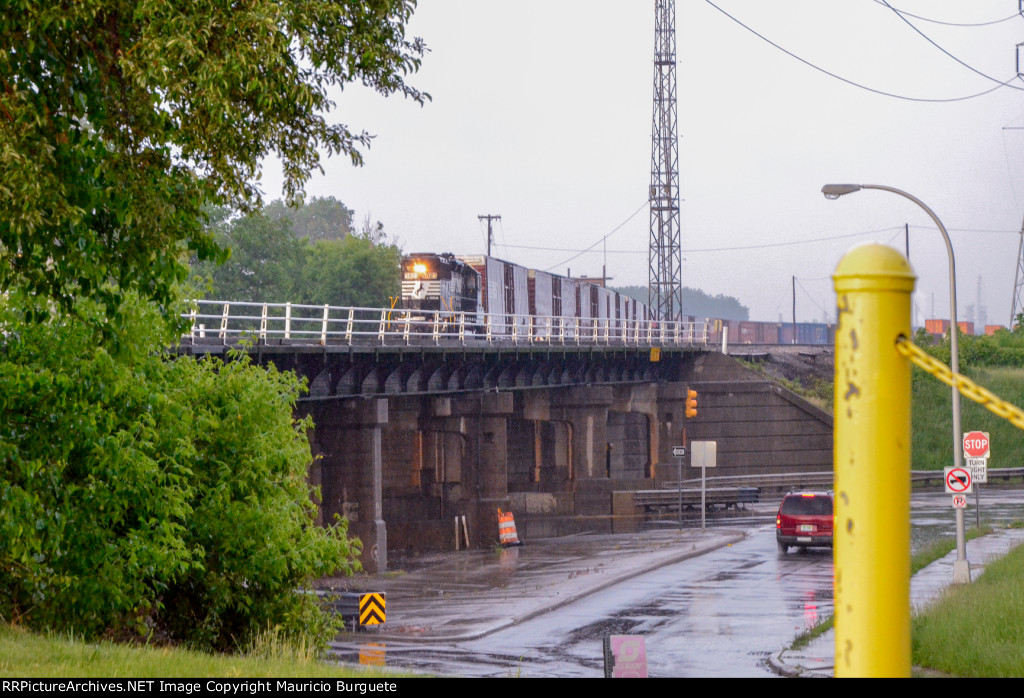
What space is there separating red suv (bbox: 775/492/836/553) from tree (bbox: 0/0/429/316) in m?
26.9

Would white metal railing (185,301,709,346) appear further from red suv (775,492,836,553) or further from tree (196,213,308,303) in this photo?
tree (196,213,308,303)

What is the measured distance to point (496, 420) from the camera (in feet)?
154

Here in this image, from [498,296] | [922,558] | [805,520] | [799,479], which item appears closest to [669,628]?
[922,558]

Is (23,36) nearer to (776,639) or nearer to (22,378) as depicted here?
(22,378)

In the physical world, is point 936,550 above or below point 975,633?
below

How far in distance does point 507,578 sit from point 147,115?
2497 cm

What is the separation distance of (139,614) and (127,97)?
8.89 m

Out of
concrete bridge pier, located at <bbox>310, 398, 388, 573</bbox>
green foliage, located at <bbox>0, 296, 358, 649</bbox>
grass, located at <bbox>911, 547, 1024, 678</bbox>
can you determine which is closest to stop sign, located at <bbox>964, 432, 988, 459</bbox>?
grass, located at <bbox>911, 547, 1024, 678</bbox>

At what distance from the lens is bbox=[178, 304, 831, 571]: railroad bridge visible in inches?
1412

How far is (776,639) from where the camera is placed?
21234 mm

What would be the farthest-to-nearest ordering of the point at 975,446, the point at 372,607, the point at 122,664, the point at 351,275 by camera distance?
the point at 351,275 → the point at 975,446 → the point at 372,607 → the point at 122,664

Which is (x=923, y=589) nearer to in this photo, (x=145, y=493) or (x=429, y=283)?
(x=145, y=493)

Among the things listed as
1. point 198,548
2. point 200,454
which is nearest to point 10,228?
point 198,548

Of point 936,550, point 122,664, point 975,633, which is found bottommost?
point 936,550
